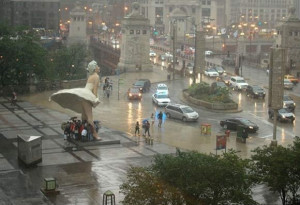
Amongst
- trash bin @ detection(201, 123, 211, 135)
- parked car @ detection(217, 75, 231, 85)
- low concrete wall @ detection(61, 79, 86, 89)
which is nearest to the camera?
trash bin @ detection(201, 123, 211, 135)

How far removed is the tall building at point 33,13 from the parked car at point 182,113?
85.4m

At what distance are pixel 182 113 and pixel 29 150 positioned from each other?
21196 millimetres

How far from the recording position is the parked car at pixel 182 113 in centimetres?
5594

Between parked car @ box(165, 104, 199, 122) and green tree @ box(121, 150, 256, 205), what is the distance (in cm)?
3022

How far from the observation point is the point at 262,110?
63.5 m

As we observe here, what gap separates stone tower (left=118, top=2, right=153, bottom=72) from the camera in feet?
314

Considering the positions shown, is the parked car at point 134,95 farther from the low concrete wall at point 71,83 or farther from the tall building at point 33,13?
the tall building at point 33,13

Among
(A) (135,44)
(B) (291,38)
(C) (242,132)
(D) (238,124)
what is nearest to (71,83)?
(A) (135,44)

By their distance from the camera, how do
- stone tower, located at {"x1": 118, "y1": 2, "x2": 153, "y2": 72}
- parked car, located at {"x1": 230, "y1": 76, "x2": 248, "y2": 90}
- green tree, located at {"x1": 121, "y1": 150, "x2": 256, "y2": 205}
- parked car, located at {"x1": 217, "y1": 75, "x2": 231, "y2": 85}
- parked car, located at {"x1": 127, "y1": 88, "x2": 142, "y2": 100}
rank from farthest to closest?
1. stone tower, located at {"x1": 118, "y1": 2, "x2": 153, "y2": 72}
2. parked car, located at {"x1": 217, "y1": 75, "x2": 231, "y2": 85}
3. parked car, located at {"x1": 230, "y1": 76, "x2": 248, "y2": 90}
4. parked car, located at {"x1": 127, "y1": 88, "x2": 142, "y2": 100}
5. green tree, located at {"x1": 121, "y1": 150, "x2": 256, "y2": 205}

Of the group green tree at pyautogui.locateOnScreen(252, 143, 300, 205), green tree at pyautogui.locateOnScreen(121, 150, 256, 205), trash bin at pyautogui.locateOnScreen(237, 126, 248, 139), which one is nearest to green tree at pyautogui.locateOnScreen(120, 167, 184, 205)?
green tree at pyautogui.locateOnScreen(121, 150, 256, 205)

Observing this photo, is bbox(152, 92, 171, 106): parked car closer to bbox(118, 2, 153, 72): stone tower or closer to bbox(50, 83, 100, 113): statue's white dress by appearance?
bbox(50, 83, 100, 113): statue's white dress

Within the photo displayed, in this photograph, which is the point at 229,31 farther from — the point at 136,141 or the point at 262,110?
the point at 136,141

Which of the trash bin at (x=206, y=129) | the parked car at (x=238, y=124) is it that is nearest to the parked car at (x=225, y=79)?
the parked car at (x=238, y=124)

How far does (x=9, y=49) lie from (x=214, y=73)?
1334 inches
